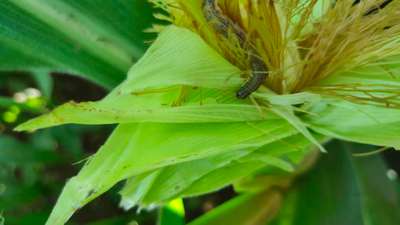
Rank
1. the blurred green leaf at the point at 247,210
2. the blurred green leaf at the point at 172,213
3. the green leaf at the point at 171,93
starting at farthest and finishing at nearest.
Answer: the blurred green leaf at the point at 247,210 < the blurred green leaf at the point at 172,213 < the green leaf at the point at 171,93

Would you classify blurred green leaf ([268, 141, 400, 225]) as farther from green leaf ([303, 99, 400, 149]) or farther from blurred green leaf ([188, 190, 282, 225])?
green leaf ([303, 99, 400, 149])

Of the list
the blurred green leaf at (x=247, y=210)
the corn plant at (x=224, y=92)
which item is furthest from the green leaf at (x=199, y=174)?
the blurred green leaf at (x=247, y=210)

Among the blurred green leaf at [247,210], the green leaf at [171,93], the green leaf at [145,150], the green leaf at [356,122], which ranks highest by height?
the green leaf at [171,93]

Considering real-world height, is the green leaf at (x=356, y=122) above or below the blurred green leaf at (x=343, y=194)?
above

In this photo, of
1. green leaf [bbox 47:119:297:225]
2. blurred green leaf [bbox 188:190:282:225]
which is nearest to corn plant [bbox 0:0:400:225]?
green leaf [bbox 47:119:297:225]

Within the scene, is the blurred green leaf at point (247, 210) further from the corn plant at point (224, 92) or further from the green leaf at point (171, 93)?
the green leaf at point (171, 93)

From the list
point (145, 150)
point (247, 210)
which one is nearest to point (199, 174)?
point (145, 150)
